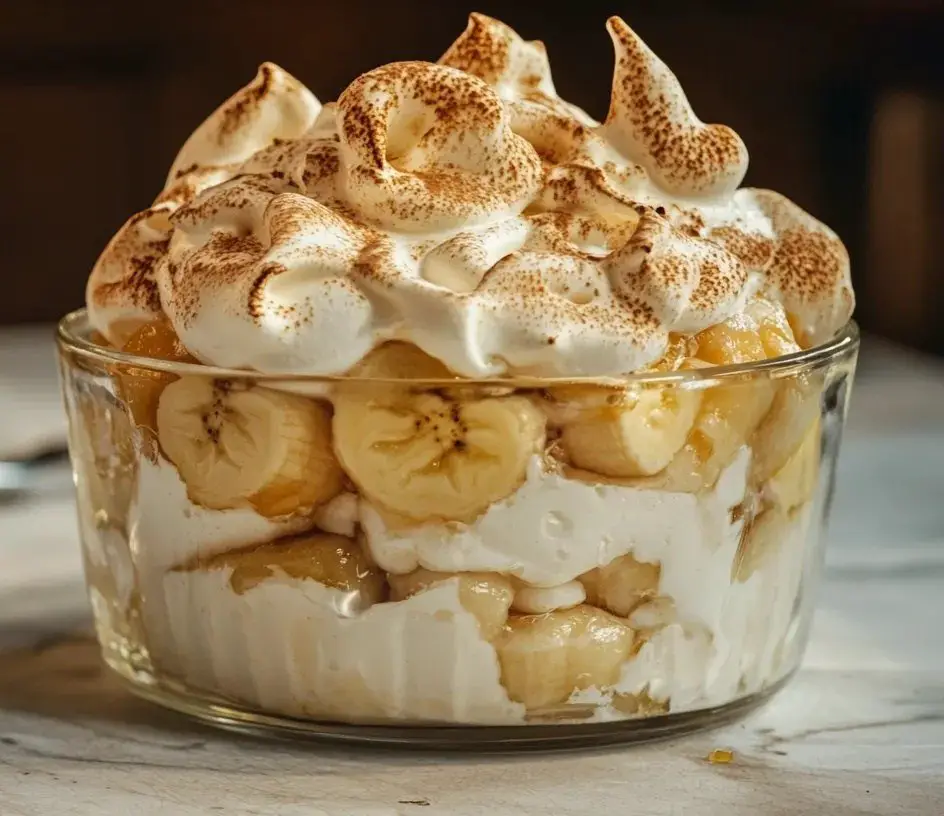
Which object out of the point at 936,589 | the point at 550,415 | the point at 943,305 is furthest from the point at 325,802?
the point at 943,305

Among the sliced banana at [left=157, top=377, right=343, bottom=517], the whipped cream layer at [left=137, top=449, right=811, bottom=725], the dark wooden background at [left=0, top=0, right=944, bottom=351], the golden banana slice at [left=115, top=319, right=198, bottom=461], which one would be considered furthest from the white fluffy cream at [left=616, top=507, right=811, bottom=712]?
the dark wooden background at [left=0, top=0, right=944, bottom=351]

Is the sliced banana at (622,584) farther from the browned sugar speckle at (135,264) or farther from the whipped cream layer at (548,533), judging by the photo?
the browned sugar speckle at (135,264)

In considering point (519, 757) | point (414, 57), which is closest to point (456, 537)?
point (519, 757)

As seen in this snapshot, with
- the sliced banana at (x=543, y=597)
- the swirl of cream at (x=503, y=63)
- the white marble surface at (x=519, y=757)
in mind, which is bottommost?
the white marble surface at (x=519, y=757)

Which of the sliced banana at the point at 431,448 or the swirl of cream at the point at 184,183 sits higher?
the swirl of cream at the point at 184,183

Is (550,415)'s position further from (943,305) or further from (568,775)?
(943,305)

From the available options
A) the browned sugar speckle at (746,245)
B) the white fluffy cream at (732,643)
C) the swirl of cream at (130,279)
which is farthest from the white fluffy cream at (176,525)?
the browned sugar speckle at (746,245)

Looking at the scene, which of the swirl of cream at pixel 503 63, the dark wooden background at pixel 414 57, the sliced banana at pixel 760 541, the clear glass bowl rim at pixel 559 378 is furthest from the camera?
the dark wooden background at pixel 414 57

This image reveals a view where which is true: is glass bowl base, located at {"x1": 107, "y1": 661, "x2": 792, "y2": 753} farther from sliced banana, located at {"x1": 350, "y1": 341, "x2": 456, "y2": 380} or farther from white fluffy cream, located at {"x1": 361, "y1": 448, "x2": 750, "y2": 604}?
sliced banana, located at {"x1": 350, "y1": 341, "x2": 456, "y2": 380}

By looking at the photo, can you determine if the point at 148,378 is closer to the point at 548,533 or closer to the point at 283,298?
the point at 283,298
